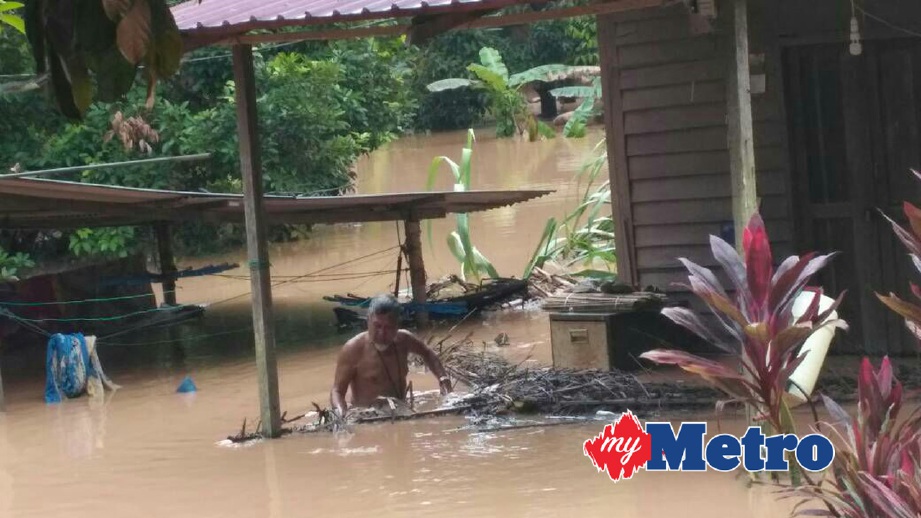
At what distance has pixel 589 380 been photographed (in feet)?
28.3

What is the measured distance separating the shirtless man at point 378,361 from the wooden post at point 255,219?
23.1 inches

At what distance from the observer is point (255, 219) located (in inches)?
314

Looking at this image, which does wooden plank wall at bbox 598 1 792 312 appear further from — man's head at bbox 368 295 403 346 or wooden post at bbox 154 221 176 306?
wooden post at bbox 154 221 176 306

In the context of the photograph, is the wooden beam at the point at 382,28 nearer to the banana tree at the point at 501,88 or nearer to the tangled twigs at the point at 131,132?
the tangled twigs at the point at 131,132

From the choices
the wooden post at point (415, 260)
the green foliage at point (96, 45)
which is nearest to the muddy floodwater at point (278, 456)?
the wooden post at point (415, 260)

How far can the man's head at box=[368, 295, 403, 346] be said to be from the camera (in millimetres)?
8375

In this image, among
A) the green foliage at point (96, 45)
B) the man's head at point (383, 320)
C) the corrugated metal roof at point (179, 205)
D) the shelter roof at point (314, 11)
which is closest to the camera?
the green foliage at point (96, 45)

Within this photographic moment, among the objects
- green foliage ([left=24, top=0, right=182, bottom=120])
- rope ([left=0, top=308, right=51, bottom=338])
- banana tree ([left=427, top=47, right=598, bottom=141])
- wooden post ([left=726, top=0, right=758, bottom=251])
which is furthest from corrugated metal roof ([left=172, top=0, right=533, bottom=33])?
banana tree ([left=427, top=47, right=598, bottom=141])

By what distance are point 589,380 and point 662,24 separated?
2855 mm

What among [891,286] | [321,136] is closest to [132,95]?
[321,136]

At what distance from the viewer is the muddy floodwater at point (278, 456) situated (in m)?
6.53

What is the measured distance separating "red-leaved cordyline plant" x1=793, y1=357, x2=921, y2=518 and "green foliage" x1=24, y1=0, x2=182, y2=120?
254 centimetres

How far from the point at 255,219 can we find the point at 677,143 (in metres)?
3.45

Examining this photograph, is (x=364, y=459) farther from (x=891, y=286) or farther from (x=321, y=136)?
(x=321, y=136)
